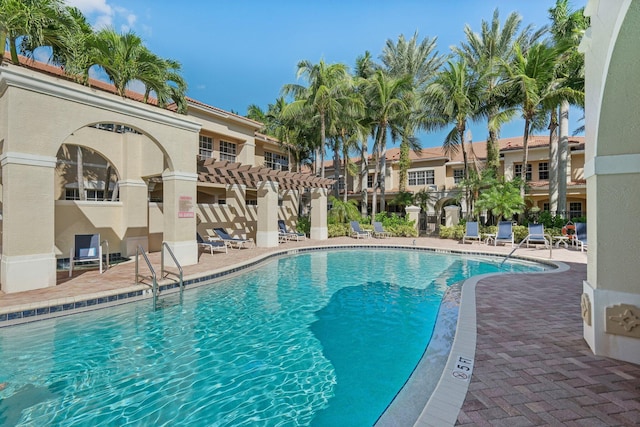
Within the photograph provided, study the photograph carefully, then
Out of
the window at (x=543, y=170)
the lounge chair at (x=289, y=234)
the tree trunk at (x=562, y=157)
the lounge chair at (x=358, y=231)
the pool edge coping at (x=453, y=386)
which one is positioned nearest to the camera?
the pool edge coping at (x=453, y=386)

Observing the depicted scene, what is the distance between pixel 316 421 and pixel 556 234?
20.5 metres

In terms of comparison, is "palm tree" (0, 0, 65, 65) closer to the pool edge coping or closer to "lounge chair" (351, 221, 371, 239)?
the pool edge coping

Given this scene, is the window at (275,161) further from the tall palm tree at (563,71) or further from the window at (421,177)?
the tall palm tree at (563,71)

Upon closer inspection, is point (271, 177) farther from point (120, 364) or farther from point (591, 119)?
point (591, 119)

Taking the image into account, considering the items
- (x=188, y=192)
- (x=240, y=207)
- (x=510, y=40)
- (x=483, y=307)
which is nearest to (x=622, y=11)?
(x=483, y=307)

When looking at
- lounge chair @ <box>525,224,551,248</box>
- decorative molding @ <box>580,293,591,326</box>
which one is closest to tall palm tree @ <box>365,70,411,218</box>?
lounge chair @ <box>525,224,551,248</box>

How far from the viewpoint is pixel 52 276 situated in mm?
8156

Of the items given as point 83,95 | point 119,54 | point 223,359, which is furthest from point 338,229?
point 223,359

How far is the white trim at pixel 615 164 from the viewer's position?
3861mm

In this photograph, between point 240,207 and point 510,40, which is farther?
point 510,40

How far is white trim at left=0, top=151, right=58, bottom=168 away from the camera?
7504mm

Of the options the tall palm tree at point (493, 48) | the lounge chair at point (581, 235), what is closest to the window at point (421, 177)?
the tall palm tree at point (493, 48)

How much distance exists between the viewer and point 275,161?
93.6 feet

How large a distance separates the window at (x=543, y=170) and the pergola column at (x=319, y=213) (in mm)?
18988
